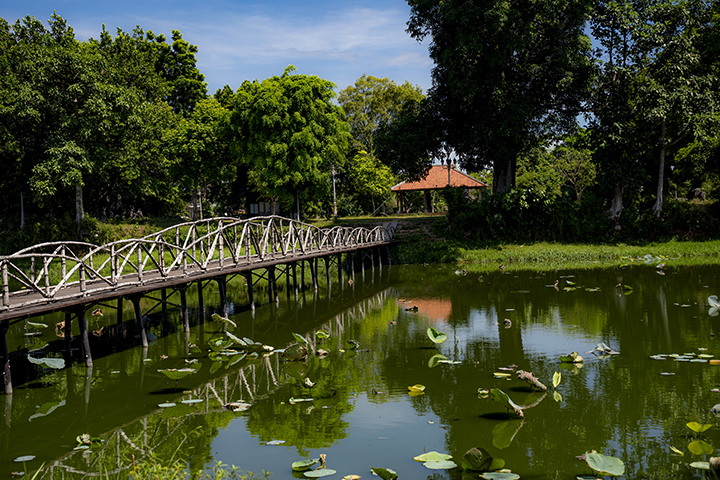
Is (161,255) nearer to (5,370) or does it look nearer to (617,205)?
(5,370)

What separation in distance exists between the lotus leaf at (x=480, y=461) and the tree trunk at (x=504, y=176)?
33.0 m

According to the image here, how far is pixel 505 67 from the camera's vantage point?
36844 millimetres

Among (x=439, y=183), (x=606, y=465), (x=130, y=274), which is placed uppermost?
(x=439, y=183)

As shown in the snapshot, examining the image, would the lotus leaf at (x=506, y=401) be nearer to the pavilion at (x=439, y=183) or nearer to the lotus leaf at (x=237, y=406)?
the lotus leaf at (x=237, y=406)

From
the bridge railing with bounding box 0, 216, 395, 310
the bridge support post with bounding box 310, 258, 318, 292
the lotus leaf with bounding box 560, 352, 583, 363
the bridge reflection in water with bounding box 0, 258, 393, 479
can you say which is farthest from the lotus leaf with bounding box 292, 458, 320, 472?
the bridge support post with bounding box 310, 258, 318, 292

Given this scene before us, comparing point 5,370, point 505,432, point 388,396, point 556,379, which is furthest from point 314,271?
point 505,432

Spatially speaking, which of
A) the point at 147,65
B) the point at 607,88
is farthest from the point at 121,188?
the point at 607,88

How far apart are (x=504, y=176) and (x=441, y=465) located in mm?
34052

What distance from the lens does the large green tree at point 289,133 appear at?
129 feet

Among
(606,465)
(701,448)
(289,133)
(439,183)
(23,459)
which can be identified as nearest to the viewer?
(606,465)

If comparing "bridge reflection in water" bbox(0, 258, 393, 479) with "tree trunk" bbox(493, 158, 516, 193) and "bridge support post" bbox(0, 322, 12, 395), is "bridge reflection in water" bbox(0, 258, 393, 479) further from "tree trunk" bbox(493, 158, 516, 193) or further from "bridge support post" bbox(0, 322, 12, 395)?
"tree trunk" bbox(493, 158, 516, 193)

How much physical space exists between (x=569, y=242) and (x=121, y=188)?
31711mm

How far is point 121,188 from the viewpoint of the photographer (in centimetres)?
4131

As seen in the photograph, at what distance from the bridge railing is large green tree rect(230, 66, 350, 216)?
6777mm
